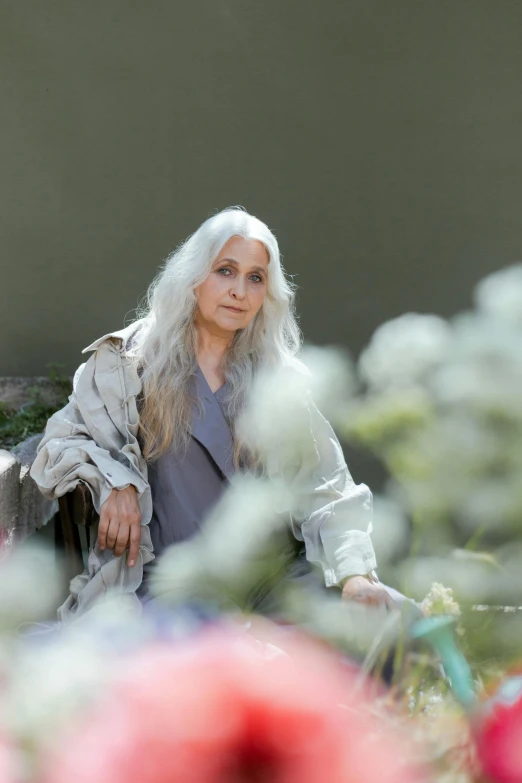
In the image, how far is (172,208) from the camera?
12.6 ft

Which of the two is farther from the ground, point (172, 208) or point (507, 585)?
point (172, 208)

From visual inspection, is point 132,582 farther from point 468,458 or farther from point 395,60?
point 395,60

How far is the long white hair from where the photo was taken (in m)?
2.37

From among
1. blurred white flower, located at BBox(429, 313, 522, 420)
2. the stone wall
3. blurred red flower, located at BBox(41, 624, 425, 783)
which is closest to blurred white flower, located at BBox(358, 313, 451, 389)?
blurred white flower, located at BBox(429, 313, 522, 420)

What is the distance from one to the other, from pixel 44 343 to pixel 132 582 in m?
2.05

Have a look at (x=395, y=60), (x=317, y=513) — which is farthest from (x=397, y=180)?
(x=317, y=513)

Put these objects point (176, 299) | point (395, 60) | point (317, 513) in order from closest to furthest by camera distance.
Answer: point (317, 513)
point (176, 299)
point (395, 60)

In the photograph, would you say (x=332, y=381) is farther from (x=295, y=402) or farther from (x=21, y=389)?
(x=21, y=389)

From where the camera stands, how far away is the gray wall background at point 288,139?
12.1 ft

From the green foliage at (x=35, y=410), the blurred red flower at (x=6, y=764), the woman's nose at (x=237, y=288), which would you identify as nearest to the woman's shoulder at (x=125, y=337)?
the woman's nose at (x=237, y=288)

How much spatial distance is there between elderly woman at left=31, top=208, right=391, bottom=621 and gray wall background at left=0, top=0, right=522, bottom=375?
120cm

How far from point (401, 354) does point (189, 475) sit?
1.81m

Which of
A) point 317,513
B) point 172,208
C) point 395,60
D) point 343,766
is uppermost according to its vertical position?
point 395,60

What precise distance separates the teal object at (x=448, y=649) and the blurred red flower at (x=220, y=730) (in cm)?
11
